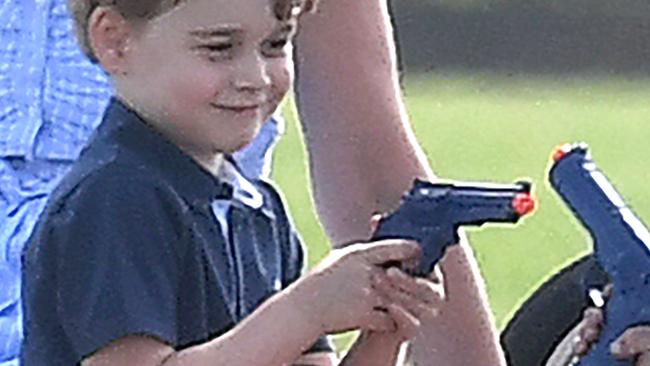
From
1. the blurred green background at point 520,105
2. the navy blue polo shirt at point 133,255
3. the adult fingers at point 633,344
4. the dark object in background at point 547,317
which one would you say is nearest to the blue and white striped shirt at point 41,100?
the navy blue polo shirt at point 133,255

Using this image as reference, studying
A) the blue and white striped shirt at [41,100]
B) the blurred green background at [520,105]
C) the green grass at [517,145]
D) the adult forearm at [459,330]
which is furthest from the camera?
the blurred green background at [520,105]

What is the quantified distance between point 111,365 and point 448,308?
0.78 metres

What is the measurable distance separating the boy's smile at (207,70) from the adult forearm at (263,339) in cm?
20

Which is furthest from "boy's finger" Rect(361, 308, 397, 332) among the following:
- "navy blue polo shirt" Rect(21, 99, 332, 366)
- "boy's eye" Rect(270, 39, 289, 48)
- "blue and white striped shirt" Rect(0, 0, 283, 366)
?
"blue and white striped shirt" Rect(0, 0, 283, 366)

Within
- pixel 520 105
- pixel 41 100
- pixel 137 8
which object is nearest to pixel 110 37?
pixel 137 8

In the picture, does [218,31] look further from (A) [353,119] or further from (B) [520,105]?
(B) [520,105]

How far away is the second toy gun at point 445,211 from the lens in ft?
8.65

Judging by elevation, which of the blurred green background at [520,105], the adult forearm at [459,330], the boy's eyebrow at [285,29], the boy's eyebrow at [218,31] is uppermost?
the boy's eyebrow at [218,31]

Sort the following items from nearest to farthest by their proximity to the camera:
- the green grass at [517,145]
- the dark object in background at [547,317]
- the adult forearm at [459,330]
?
the adult forearm at [459,330] → the dark object in background at [547,317] → the green grass at [517,145]

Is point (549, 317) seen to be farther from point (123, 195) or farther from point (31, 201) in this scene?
point (123, 195)

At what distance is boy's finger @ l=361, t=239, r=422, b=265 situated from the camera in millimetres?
2695

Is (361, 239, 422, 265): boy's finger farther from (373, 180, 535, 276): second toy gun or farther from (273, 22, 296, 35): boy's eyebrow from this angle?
(273, 22, 296, 35): boy's eyebrow

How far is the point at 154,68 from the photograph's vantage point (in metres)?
2.85

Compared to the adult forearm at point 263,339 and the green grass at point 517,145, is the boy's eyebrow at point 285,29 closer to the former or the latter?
the adult forearm at point 263,339
